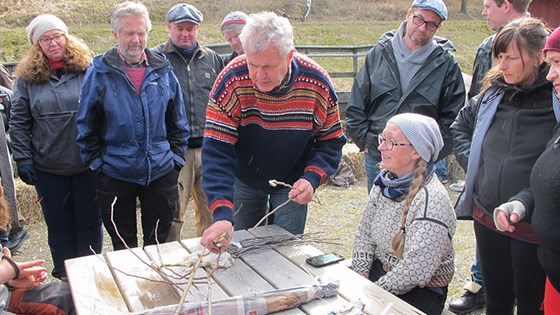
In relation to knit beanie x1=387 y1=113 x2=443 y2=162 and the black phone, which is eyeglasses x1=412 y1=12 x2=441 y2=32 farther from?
the black phone

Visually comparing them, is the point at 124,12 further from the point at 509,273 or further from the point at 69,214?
the point at 509,273

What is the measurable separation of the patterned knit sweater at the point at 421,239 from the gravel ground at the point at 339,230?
1121 millimetres

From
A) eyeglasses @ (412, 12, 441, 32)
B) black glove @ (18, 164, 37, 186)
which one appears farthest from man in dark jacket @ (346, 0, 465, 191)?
black glove @ (18, 164, 37, 186)

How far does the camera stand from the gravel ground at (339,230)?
4.38m

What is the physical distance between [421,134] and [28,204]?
422cm

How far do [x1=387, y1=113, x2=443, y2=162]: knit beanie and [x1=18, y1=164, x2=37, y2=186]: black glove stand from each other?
246 cm

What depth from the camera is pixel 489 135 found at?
2783 millimetres

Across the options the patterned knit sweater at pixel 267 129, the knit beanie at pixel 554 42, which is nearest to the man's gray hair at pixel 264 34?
the patterned knit sweater at pixel 267 129

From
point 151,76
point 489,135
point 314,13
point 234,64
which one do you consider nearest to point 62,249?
point 151,76

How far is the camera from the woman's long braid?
8.22 ft

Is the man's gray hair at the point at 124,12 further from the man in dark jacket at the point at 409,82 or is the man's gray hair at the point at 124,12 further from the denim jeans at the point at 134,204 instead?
the man in dark jacket at the point at 409,82

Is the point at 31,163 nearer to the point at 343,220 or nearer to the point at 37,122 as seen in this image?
the point at 37,122

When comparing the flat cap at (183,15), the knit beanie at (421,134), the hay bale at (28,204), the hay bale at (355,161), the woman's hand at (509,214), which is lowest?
the hay bale at (28,204)

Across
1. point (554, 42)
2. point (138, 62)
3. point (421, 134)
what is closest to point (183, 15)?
point (138, 62)
